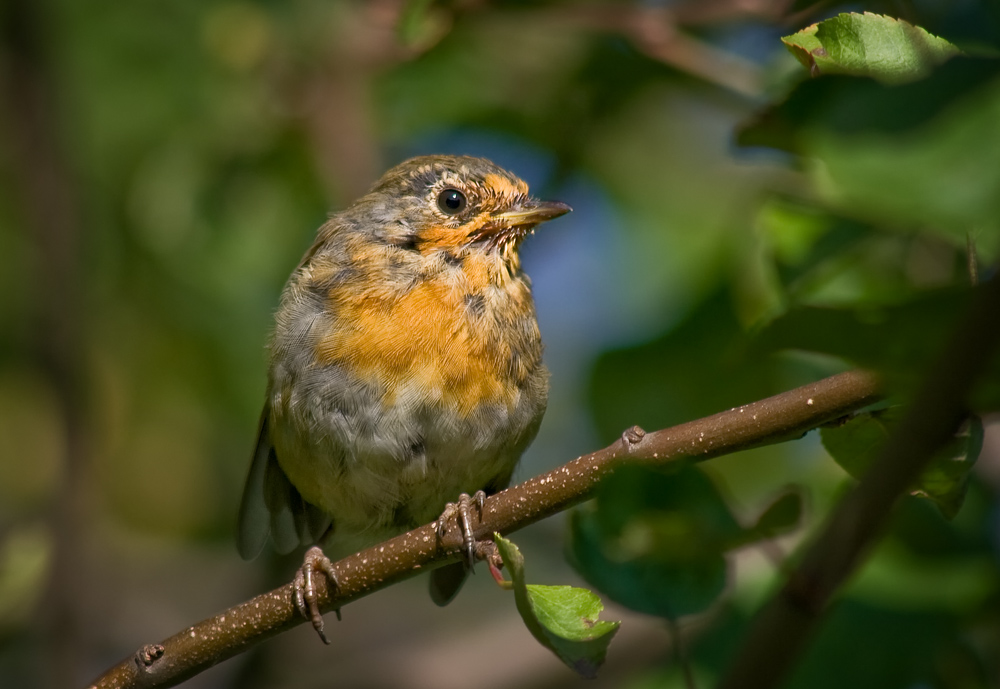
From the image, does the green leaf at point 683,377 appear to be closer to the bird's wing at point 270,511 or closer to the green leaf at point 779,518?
the bird's wing at point 270,511

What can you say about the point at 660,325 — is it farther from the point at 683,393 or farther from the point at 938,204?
the point at 938,204

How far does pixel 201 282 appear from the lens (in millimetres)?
5035

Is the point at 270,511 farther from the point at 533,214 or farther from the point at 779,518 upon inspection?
the point at 779,518

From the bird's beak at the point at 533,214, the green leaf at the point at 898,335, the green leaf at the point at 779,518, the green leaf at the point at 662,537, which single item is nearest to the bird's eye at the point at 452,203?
the bird's beak at the point at 533,214

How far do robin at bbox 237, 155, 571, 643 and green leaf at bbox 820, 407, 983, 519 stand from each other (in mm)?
1317

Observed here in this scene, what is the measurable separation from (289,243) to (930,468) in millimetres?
3645

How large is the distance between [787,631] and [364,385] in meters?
2.33

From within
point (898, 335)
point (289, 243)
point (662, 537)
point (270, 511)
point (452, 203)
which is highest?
point (898, 335)

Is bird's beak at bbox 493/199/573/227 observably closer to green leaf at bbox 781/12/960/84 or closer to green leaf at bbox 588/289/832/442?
green leaf at bbox 588/289/832/442

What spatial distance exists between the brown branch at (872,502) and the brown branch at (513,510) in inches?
21.6

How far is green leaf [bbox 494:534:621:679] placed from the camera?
2.17 meters

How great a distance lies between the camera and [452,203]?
461 centimetres

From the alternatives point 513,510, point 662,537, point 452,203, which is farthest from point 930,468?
point 452,203

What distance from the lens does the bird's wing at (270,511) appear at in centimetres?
438
